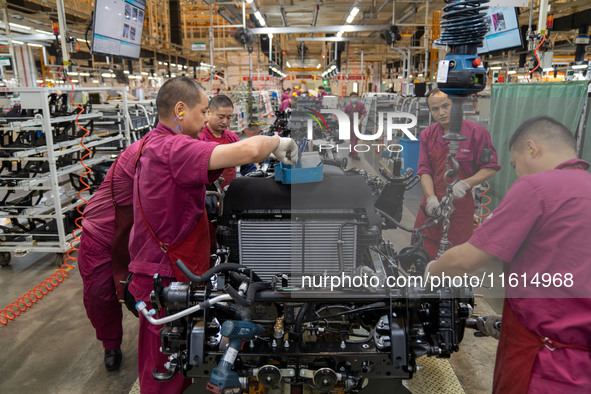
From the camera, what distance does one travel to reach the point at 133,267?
1983mm

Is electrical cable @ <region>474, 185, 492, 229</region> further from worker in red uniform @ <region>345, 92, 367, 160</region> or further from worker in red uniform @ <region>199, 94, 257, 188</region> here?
worker in red uniform @ <region>199, 94, 257, 188</region>

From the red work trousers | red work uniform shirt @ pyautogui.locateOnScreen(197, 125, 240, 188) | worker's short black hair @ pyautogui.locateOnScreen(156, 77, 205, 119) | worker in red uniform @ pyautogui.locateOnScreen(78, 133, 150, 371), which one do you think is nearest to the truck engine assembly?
worker's short black hair @ pyautogui.locateOnScreen(156, 77, 205, 119)

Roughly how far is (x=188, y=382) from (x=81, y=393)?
2.94 ft

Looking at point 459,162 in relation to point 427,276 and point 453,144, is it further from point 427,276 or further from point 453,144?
point 427,276

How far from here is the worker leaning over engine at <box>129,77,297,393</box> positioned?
1.72m

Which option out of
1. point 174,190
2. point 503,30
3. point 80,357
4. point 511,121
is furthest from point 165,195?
point 503,30

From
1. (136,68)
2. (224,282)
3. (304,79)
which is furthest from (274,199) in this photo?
(304,79)

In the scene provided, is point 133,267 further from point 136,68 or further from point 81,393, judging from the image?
point 136,68

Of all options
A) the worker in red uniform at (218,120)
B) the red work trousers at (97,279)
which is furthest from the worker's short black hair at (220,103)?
the red work trousers at (97,279)

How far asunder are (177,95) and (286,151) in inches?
23.0

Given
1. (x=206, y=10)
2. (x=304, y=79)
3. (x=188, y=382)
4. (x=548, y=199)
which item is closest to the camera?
(x=548, y=199)

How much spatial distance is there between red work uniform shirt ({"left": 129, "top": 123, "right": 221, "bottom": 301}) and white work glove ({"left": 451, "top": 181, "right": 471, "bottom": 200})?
962 millimetres

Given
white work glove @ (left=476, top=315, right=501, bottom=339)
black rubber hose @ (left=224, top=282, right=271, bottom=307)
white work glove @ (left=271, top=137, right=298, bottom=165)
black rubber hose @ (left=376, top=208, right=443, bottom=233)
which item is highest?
white work glove @ (left=271, top=137, right=298, bottom=165)

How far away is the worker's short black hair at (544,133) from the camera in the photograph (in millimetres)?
1287
